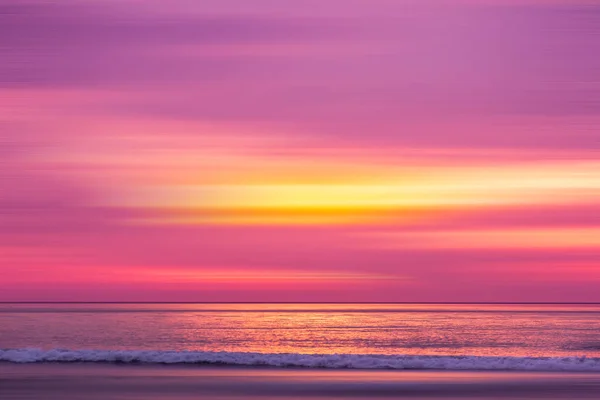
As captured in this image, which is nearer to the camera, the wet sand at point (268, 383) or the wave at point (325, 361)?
the wet sand at point (268, 383)

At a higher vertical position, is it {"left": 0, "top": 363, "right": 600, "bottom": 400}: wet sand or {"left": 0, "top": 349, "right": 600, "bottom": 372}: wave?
{"left": 0, "top": 349, "right": 600, "bottom": 372}: wave

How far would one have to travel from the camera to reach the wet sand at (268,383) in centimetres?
1853

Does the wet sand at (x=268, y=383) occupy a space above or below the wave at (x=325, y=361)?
below

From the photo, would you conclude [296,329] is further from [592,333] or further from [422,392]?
[422,392]

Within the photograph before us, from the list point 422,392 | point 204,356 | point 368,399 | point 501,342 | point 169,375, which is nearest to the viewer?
point 368,399

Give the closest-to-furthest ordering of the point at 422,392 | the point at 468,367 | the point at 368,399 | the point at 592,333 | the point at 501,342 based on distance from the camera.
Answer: the point at 368,399
the point at 422,392
the point at 468,367
the point at 501,342
the point at 592,333

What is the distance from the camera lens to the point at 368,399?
1806cm

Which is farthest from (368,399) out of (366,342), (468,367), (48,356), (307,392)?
(366,342)

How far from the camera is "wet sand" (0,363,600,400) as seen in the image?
18531 millimetres

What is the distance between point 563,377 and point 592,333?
124ft

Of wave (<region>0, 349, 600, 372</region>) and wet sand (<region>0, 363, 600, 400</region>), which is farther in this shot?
wave (<region>0, 349, 600, 372</region>)

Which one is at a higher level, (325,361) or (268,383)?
(325,361)

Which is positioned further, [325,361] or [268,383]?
[325,361]

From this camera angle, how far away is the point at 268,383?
20.9 metres
